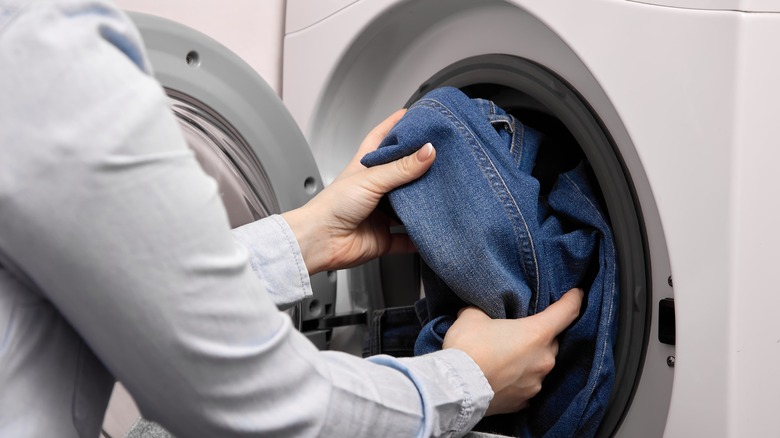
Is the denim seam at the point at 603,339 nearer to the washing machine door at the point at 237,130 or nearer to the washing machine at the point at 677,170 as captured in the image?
the washing machine at the point at 677,170

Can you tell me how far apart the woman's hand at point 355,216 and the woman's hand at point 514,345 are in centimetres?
15

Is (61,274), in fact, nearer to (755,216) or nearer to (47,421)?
(47,421)

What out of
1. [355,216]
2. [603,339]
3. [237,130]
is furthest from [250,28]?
[603,339]

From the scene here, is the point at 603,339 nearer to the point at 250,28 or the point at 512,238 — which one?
the point at 512,238

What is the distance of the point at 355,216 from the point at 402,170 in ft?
0.30


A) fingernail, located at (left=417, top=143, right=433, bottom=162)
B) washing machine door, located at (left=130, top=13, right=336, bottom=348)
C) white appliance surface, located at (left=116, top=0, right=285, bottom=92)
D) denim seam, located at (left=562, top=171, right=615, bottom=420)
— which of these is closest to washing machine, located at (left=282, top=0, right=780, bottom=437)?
denim seam, located at (left=562, top=171, right=615, bottom=420)

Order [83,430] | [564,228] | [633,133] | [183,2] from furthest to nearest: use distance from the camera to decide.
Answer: [183,2]
[564,228]
[633,133]
[83,430]

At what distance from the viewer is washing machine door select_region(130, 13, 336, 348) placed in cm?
79

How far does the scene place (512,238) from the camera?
0.67m

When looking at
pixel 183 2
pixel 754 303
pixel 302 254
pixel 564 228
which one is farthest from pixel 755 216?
pixel 183 2

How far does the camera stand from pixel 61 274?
1.23ft

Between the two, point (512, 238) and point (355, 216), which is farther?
point (355, 216)

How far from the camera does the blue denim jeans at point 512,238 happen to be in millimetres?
667

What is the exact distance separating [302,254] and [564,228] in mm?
262
